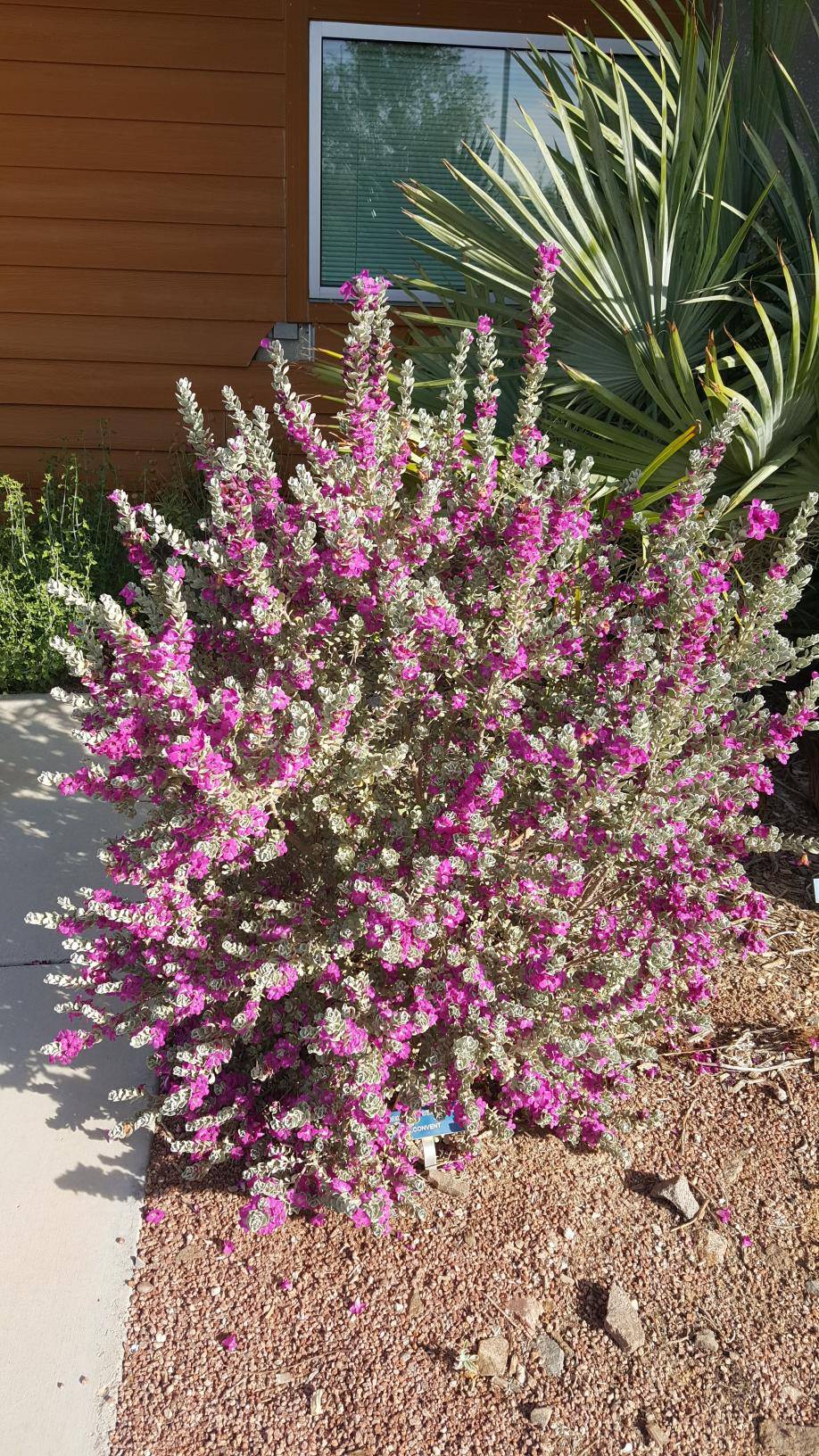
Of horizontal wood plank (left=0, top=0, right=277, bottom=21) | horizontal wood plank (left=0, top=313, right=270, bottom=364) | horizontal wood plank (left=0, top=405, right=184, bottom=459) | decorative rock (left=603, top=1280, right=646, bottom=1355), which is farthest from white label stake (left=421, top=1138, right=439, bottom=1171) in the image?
horizontal wood plank (left=0, top=0, right=277, bottom=21)

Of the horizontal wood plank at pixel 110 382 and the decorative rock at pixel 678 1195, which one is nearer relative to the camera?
the decorative rock at pixel 678 1195

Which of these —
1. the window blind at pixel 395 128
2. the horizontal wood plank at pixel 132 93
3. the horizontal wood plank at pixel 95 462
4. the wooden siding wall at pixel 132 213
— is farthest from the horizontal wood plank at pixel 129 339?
the horizontal wood plank at pixel 132 93

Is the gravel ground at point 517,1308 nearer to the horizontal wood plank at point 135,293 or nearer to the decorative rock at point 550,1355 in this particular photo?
the decorative rock at point 550,1355

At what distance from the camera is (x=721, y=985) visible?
2.93m

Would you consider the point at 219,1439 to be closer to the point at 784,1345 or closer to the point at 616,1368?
the point at 616,1368

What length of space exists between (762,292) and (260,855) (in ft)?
8.35

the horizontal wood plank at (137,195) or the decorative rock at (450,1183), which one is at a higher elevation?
the horizontal wood plank at (137,195)

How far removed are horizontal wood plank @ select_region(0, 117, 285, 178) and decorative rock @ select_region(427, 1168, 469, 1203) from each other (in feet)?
14.7

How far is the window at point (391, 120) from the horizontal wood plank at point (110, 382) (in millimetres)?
614

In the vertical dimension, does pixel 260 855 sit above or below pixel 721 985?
above

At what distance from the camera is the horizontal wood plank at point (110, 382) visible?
209 inches

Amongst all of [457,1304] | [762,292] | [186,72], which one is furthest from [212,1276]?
[186,72]

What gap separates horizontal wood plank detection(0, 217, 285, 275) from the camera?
513cm

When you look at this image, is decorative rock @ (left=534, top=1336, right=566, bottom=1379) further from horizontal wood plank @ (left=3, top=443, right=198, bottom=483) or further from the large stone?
horizontal wood plank @ (left=3, top=443, right=198, bottom=483)
